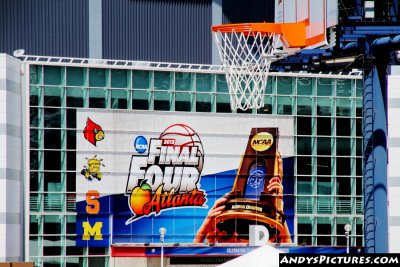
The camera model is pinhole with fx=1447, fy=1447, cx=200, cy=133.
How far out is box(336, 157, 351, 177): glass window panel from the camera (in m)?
92.0

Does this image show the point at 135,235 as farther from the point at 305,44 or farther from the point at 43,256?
the point at 305,44

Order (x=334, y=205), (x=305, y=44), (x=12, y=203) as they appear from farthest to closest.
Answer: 1. (x=334, y=205)
2. (x=12, y=203)
3. (x=305, y=44)

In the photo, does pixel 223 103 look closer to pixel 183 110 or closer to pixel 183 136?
pixel 183 110

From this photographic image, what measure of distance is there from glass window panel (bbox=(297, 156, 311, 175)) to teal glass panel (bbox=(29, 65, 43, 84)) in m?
17.3

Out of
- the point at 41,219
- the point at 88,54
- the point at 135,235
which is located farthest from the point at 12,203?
the point at 88,54

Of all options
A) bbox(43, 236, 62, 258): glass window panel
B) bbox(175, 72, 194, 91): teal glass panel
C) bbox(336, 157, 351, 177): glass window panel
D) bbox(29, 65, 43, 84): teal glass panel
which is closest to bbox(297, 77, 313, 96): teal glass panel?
bbox(336, 157, 351, 177): glass window panel

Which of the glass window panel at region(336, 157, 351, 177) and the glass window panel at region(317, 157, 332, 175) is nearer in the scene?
the glass window panel at region(317, 157, 332, 175)

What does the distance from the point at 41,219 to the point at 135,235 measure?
5.88 metres

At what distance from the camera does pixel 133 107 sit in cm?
8769

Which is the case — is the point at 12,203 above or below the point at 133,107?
below

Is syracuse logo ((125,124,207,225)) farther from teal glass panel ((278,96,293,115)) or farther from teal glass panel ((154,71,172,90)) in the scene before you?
teal glass panel ((278,96,293,115))

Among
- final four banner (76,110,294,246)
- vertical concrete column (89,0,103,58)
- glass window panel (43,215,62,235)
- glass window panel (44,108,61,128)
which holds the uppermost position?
vertical concrete column (89,0,103,58)

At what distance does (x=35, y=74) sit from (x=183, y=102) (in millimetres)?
9424

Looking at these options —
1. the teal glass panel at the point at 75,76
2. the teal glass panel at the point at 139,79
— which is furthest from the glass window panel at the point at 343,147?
the teal glass panel at the point at 75,76
